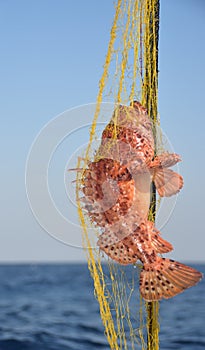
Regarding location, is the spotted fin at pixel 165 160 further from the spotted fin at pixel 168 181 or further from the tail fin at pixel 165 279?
the tail fin at pixel 165 279

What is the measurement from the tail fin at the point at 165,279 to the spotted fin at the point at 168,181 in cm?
20

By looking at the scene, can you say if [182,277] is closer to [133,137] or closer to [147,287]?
[147,287]

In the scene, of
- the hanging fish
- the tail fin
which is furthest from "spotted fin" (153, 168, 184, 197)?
the tail fin

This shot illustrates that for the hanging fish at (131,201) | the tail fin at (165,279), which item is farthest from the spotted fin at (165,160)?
the tail fin at (165,279)

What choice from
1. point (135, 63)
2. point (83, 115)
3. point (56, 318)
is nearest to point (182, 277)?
point (83, 115)

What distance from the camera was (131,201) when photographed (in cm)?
153

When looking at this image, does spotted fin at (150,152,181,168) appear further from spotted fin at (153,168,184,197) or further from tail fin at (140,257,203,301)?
tail fin at (140,257,203,301)

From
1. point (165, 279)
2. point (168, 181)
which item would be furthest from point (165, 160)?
point (165, 279)

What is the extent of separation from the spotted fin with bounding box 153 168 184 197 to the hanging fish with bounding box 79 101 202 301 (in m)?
0.02

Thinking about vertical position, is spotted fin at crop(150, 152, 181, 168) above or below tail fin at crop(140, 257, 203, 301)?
above

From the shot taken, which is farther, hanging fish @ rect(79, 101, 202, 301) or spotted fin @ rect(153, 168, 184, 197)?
spotted fin @ rect(153, 168, 184, 197)

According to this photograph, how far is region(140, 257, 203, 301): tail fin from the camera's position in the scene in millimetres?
1464

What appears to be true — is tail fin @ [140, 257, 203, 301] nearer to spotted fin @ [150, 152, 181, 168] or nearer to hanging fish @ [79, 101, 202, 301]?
hanging fish @ [79, 101, 202, 301]

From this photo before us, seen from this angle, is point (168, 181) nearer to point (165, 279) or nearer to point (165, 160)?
point (165, 160)
